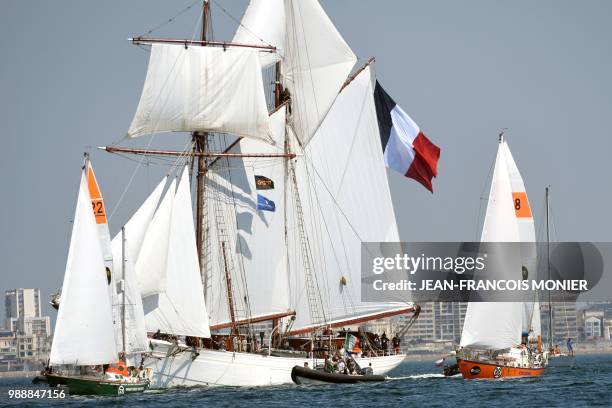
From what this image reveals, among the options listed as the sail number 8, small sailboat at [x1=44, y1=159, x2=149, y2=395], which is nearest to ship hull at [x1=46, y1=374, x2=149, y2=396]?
small sailboat at [x1=44, y1=159, x2=149, y2=395]

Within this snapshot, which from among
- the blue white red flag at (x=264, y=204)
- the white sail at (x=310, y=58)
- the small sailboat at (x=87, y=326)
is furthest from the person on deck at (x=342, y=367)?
the white sail at (x=310, y=58)

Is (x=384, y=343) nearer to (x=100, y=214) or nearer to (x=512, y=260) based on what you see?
(x=512, y=260)

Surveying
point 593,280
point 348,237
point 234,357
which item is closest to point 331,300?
point 348,237

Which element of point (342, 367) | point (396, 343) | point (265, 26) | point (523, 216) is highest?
point (265, 26)

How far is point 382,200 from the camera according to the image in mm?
87812

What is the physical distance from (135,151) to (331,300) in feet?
48.8

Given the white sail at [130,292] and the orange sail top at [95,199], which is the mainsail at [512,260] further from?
the orange sail top at [95,199]

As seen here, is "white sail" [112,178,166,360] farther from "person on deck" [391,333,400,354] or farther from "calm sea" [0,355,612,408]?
"person on deck" [391,333,400,354]

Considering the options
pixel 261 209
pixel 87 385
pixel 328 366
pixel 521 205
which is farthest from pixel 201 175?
pixel 521 205

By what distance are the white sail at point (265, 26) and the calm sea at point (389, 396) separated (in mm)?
20469

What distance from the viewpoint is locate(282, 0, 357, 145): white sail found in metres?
86.1

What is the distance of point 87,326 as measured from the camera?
6625cm

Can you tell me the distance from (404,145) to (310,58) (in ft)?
28.7

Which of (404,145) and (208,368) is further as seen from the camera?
(404,145)
